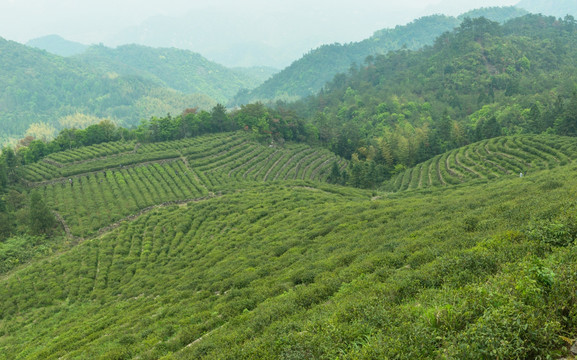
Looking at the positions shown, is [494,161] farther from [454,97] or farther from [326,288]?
[454,97]

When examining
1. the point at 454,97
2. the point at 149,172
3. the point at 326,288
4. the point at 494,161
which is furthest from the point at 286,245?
the point at 454,97

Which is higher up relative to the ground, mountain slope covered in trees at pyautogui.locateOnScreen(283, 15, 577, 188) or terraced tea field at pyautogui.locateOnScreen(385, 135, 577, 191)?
mountain slope covered in trees at pyautogui.locateOnScreen(283, 15, 577, 188)

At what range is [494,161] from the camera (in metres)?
44.2

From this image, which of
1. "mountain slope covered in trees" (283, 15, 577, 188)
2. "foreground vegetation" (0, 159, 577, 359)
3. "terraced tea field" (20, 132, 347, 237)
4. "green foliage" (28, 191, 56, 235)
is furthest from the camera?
"mountain slope covered in trees" (283, 15, 577, 188)

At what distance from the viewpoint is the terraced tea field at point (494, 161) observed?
3916 centimetres

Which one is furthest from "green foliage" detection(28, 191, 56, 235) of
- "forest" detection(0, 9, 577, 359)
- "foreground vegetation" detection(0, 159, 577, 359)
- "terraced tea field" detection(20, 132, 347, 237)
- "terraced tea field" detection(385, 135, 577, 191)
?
"terraced tea field" detection(385, 135, 577, 191)

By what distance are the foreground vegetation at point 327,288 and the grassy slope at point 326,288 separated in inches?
2.2

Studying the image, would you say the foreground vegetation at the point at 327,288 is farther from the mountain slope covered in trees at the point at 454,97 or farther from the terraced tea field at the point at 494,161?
the mountain slope covered in trees at the point at 454,97

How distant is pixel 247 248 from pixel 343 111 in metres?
101

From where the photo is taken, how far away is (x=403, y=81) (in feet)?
425

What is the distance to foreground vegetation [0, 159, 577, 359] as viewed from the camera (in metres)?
6.78

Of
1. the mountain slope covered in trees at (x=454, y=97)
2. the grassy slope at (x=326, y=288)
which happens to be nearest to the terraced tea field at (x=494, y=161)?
the mountain slope covered in trees at (x=454, y=97)

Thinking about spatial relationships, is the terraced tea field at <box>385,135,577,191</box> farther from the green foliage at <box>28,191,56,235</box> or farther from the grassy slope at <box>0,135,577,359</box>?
the green foliage at <box>28,191,56,235</box>

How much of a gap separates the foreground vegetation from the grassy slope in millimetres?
55
